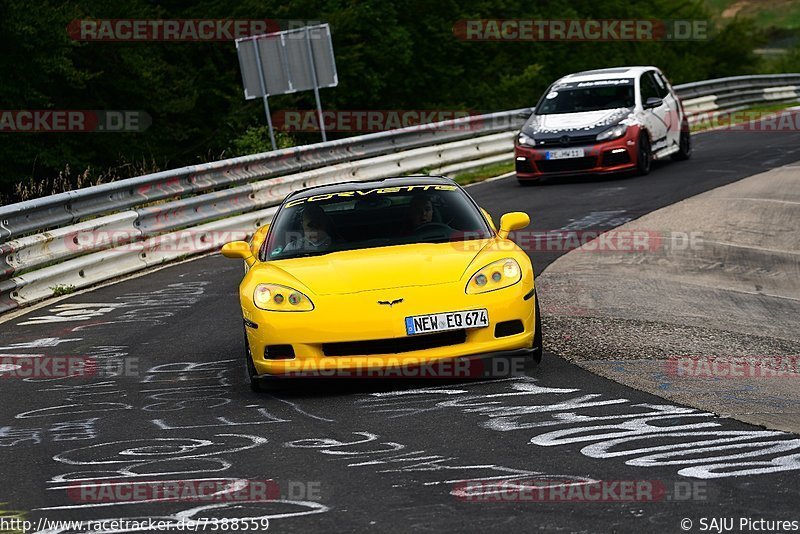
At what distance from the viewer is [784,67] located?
7362 cm

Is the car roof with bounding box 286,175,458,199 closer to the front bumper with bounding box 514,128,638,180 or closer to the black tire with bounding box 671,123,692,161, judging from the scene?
the front bumper with bounding box 514,128,638,180

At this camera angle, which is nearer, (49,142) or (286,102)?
(49,142)

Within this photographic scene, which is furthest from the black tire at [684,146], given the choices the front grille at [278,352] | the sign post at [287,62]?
the front grille at [278,352]

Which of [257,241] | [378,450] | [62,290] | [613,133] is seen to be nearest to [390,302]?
[378,450]

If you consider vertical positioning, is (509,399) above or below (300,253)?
below

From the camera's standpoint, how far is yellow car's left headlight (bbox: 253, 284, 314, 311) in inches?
317

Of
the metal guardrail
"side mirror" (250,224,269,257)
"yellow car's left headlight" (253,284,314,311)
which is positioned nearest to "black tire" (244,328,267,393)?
"yellow car's left headlight" (253,284,314,311)

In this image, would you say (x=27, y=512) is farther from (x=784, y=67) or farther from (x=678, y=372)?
(x=784, y=67)

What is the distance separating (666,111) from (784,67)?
55107 millimetres

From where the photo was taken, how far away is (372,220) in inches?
365

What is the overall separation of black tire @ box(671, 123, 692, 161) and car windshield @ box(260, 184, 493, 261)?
13.8m

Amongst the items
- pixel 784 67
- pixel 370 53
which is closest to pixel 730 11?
pixel 784 67

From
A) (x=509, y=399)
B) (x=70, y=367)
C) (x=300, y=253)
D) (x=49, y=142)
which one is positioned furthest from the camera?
(x=49, y=142)

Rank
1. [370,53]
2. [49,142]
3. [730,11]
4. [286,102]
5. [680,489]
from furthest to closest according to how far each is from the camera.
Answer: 1. [730,11]
2. [370,53]
3. [286,102]
4. [49,142]
5. [680,489]
